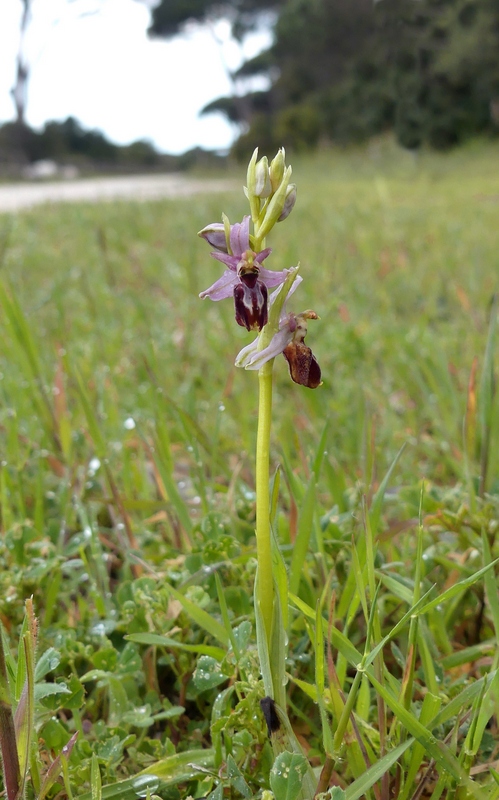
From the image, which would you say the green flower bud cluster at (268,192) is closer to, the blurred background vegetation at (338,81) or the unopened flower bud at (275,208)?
the unopened flower bud at (275,208)

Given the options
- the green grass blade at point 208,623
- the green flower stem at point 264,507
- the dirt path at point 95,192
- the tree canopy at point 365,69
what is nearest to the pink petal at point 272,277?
the green flower stem at point 264,507

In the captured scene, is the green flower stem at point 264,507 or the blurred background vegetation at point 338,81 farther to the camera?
the blurred background vegetation at point 338,81

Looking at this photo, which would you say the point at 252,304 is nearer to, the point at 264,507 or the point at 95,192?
the point at 264,507

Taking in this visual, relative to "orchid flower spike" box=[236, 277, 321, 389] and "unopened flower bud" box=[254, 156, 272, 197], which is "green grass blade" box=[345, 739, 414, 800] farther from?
"unopened flower bud" box=[254, 156, 272, 197]

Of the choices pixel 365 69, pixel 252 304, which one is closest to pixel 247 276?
pixel 252 304

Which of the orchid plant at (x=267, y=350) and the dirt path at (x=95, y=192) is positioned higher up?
the dirt path at (x=95, y=192)
